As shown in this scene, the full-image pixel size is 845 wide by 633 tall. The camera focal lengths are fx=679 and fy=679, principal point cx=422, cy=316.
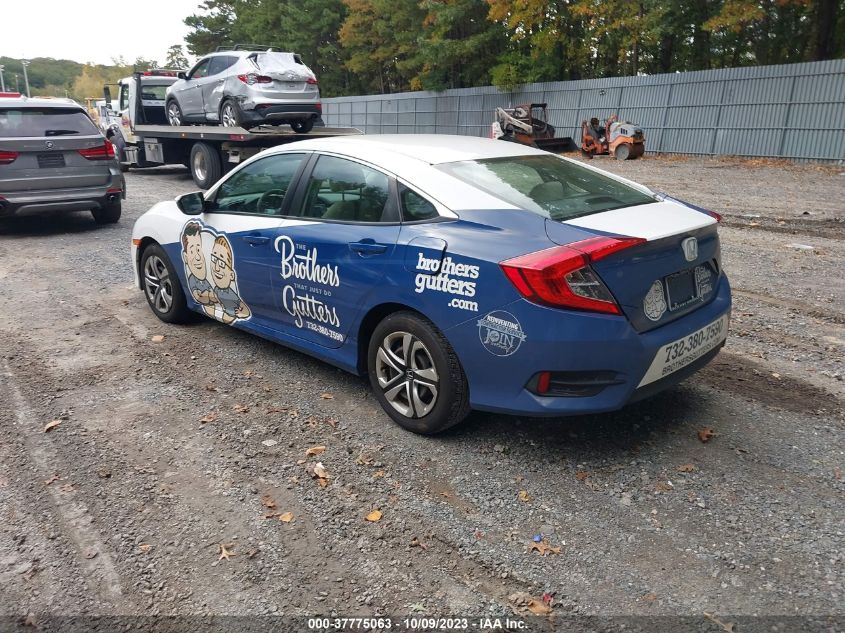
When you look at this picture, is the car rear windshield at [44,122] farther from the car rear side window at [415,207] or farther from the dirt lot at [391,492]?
the car rear side window at [415,207]

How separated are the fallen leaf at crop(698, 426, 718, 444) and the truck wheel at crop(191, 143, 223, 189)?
40.7ft

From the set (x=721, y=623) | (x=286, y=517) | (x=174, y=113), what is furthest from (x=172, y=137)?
(x=721, y=623)

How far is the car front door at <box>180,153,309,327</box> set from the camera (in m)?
4.62

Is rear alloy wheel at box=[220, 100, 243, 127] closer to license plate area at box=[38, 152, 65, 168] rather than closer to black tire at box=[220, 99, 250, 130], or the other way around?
black tire at box=[220, 99, 250, 130]

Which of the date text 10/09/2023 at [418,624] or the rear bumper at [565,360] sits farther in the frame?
the rear bumper at [565,360]

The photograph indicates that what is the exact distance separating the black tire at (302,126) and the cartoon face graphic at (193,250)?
9.54 m

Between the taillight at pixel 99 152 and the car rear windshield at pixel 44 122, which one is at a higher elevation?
the car rear windshield at pixel 44 122

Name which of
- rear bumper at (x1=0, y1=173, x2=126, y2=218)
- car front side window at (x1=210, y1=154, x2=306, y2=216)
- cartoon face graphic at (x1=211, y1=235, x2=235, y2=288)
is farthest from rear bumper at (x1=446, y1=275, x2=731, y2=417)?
rear bumper at (x1=0, y1=173, x2=126, y2=218)

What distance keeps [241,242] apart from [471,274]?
2.12 metres

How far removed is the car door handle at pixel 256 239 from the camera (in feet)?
15.0

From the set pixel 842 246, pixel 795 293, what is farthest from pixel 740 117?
pixel 795 293

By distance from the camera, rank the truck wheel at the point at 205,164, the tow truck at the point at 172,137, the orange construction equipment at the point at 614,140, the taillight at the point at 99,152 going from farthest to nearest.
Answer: the orange construction equipment at the point at 614,140 < the truck wheel at the point at 205,164 < the tow truck at the point at 172,137 < the taillight at the point at 99,152

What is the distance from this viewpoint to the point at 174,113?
52.6ft

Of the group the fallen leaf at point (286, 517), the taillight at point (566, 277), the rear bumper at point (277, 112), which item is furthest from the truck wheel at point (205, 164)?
the taillight at point (566, 277)
